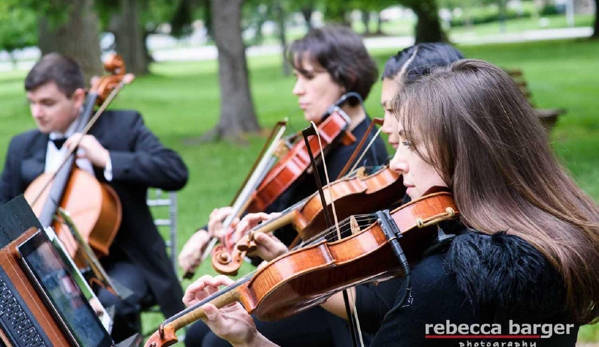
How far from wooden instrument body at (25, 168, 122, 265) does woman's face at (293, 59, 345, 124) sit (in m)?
0.92

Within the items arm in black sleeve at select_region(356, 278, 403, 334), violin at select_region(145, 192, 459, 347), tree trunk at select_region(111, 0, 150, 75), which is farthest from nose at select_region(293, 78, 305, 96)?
tree trunk at select_region(111, 0, 150, 75)

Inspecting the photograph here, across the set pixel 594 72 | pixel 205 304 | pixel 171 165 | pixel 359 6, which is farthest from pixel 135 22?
pixel 205 304

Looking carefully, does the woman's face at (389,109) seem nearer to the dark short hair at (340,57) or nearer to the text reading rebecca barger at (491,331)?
the dark short hair at (340,57)

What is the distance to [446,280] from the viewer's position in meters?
1.75

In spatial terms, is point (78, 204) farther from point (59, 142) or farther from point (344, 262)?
point (344, 262)

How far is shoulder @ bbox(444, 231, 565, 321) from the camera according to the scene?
1695mm

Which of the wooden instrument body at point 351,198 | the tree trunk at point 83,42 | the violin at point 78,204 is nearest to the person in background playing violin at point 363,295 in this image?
the wooden instrument body at point 351,198

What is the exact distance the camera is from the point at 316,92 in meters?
3.23

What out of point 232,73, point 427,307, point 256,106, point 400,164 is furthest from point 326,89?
point 256,106

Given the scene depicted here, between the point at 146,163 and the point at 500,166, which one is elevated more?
the point at 500,166

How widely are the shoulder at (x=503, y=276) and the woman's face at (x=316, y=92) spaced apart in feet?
5.04

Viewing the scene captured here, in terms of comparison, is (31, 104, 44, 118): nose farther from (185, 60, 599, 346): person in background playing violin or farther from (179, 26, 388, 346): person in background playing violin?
(185, 60, 599, 346): person in background playing violin

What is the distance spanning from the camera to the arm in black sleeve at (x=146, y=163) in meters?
3.52

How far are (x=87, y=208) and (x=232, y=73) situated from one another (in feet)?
26.4
